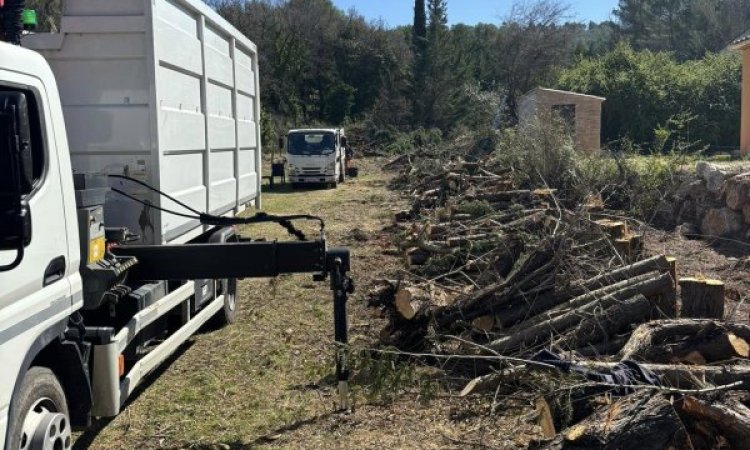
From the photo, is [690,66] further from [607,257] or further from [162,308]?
[162,308]

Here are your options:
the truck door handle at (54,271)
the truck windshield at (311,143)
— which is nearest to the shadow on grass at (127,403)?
the truck door handle at (54,271)

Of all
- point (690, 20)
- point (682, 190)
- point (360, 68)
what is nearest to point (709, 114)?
point (682, 190)

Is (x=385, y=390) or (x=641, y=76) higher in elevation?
(x=641, y=76)

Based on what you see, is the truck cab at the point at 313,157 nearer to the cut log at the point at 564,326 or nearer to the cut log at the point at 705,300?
the cut log at the point at 564,326

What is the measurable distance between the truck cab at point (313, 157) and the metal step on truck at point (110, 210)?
17.7 metres

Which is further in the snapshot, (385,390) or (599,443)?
(385,390)

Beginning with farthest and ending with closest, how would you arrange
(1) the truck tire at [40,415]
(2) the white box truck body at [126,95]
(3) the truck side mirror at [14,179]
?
(2) the white box truck body at [126,95] < (1) the truck tire at [40,415] < (3) the truck side mirror at [14,179]

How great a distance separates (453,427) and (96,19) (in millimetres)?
3980

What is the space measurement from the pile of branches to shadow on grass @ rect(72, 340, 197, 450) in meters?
2.05

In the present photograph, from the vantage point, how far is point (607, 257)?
7.38m

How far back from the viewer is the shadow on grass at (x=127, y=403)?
4.89m

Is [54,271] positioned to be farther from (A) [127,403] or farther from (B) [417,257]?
(B) [417,257]

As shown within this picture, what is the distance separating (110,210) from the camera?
518 centimetres

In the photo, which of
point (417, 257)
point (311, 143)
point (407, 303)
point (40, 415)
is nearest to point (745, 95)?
point (311, 143)
